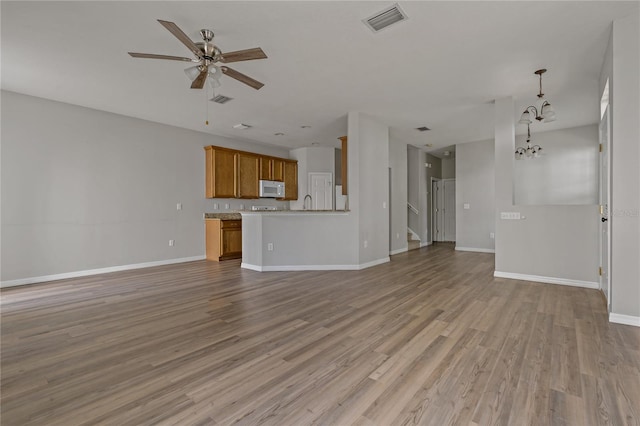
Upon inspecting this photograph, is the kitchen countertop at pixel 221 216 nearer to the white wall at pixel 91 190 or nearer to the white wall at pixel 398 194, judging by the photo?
the white wall at pixel 91 190

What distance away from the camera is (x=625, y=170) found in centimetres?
286

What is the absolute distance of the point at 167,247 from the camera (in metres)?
6.26

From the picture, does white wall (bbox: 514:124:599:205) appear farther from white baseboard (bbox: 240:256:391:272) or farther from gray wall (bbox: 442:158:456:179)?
white baseboard (bbox: 240:256:391:272)

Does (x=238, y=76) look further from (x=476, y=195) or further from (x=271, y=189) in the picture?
(x=476, y=195)

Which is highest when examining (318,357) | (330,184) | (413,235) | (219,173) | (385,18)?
(385,18)

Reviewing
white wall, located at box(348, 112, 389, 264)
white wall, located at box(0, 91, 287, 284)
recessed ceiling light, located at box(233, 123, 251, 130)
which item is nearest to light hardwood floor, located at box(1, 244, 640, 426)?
white wall, located at box(0, 91, 287, 284)

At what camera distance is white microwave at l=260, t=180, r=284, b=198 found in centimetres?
786

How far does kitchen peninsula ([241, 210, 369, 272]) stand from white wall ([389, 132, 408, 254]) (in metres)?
2.21

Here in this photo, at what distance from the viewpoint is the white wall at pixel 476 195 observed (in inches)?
299

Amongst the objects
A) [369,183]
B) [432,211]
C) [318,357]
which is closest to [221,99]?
[369,183]

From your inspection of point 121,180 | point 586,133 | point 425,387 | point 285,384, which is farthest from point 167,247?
point 586,133

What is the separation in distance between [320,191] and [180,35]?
6531 mm

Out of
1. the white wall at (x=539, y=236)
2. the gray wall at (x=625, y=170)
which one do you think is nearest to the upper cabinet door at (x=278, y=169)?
the white wall at (x=539, y=236)

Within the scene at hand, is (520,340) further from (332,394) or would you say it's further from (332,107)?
(332,107)
